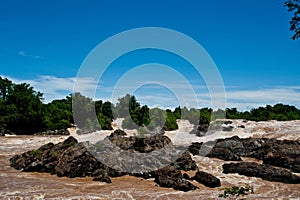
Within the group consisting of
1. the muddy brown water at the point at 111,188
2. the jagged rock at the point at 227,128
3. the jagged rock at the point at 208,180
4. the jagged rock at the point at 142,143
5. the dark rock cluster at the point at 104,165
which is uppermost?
the jagged rock at the point at 227,128

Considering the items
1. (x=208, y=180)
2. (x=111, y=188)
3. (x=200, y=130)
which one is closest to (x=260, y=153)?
(x=208, y=180)

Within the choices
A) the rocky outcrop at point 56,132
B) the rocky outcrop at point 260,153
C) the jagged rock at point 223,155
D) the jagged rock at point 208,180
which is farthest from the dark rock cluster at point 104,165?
the rocky outcrop at point 56,132

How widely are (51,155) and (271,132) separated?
976 inches

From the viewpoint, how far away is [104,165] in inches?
582

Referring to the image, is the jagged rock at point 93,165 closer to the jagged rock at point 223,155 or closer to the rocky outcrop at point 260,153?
the jagged rock at point 223,155

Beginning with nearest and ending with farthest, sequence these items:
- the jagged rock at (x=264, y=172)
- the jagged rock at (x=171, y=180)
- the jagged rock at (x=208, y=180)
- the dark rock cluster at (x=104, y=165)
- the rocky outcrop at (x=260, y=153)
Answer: the jagged rock at (x=171, y=180) < the jagged rock at (x=208, y=180) < the dark rock cluster at (x=104, y=165) < the jagged rock at (x=264, y=172) < the rocky outcrop at (x=260, y=153)

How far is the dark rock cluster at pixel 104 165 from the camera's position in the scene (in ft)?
42.5

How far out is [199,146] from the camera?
23250 mm

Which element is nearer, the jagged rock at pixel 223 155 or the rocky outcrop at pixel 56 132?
the jagged rock at pixel 223 155

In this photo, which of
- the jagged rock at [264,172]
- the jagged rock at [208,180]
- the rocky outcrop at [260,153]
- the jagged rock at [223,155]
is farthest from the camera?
the jagged rock at [223,155]

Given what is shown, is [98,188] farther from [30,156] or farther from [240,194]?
[30,156]

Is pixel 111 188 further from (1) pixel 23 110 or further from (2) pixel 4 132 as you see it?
(1) pixel 23 110

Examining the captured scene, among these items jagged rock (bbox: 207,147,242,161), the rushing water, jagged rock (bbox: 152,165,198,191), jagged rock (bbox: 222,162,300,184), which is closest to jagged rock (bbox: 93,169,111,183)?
the rushing water

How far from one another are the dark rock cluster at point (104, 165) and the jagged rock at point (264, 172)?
5.82ft
